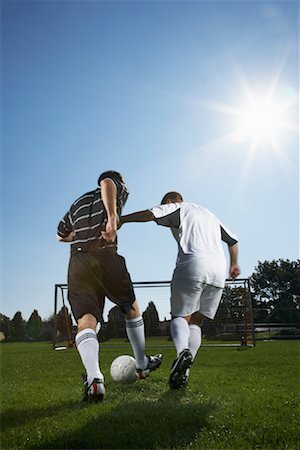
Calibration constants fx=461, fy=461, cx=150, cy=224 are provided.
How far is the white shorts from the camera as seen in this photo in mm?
3762

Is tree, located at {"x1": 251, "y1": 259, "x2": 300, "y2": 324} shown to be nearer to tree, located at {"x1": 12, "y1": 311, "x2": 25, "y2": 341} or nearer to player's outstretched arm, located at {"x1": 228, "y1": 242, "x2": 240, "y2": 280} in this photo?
tree, located at {"x1": 12, "y1": 311, "x2": 25, "y2": 341}

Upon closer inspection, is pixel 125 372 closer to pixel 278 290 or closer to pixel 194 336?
pixel 194 336

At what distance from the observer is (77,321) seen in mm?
3709

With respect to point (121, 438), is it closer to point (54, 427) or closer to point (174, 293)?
point (54, 427)

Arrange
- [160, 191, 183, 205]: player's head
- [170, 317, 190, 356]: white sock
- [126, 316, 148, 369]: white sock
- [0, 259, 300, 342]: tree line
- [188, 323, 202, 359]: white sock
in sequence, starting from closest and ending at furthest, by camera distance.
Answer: [170, 317, 190, 356]: white sock → [126, 316, 148, 369]: white sock → [188, 323, 202, 359]: white sock → [160, 191, 183, 205]: player's head → [0, 259, 300, 342]: tree line

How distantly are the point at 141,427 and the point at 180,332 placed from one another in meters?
1.12

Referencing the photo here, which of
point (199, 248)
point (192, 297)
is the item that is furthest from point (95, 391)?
point (199, 248)

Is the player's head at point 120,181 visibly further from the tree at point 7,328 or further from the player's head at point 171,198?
the tree at point 7,328

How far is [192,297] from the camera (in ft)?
12.5

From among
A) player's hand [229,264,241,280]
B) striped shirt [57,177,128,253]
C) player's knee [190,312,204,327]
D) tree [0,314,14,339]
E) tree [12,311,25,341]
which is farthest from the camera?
tree [12,311,25,341]

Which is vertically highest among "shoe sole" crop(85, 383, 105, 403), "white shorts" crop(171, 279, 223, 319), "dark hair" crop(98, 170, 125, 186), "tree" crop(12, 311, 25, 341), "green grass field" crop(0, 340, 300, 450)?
"dark hair" crop(98, 170, 125, 186)

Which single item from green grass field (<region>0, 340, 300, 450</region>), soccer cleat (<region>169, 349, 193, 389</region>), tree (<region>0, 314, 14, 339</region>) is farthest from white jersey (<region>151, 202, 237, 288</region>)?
tree (<region>0, 314, 14, 339</region>)

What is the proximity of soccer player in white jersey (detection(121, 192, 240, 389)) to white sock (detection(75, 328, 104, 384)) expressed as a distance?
0.63 meters

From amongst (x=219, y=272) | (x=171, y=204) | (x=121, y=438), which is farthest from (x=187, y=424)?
(x=171, y=204)
